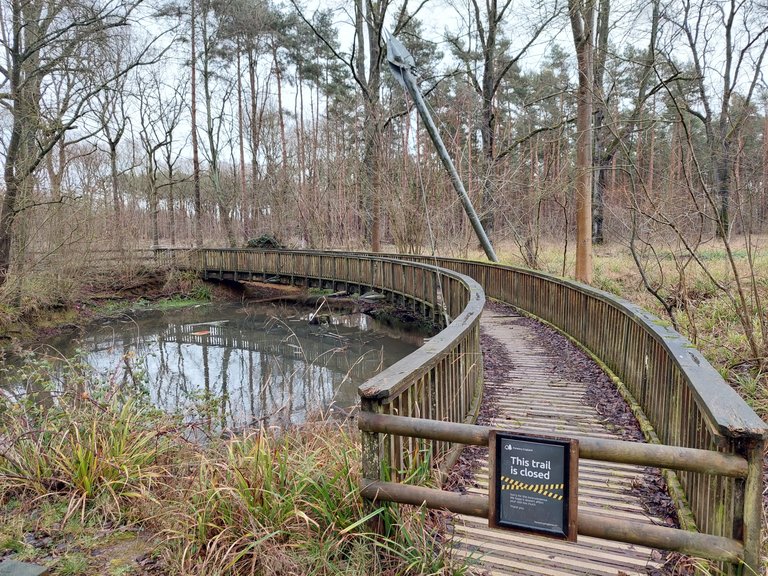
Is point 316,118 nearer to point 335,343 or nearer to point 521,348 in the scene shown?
point 335,343

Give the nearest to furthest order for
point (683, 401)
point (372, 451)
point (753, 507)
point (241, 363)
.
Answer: point (753, 507)
point (372, 451)
point (683, 401)
point (241, 363)

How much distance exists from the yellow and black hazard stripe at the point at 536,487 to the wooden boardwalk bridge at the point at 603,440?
0.06 m

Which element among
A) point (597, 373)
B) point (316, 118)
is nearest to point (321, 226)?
point (316, 118)

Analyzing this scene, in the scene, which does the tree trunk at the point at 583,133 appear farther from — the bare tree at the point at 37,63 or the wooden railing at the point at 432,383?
the bare tree at the point at 37,63

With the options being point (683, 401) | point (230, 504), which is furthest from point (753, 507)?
point (230, 504)

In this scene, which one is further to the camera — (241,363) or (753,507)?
(241,363)

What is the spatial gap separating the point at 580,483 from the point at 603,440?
157 cm

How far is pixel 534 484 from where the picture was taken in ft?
7.20

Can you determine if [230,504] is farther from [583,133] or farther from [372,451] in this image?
[583,133]

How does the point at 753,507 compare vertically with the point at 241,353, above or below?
above

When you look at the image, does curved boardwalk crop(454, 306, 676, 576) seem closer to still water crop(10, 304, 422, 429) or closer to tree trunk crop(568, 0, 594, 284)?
still water crop(10, 304, 422, 429)

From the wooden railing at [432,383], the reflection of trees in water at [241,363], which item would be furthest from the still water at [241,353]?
the wooden railing at [432,383]

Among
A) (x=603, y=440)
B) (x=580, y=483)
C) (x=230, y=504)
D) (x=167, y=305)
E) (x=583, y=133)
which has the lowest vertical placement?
(x=167, y=305)

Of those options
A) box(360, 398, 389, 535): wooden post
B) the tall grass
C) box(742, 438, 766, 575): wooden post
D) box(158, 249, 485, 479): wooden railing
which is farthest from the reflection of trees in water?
box(742, 438, 766, 575): wooden post
